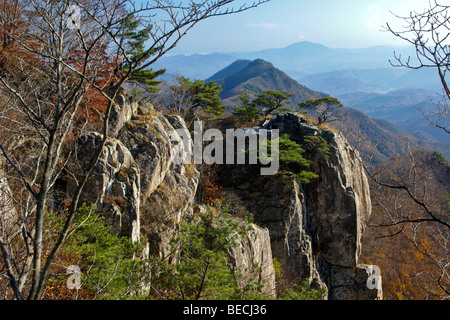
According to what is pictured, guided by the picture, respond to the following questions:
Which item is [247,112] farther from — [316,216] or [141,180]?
[141,180]

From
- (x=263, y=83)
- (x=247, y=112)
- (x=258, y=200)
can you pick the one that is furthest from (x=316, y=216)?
(x=263, y=83)

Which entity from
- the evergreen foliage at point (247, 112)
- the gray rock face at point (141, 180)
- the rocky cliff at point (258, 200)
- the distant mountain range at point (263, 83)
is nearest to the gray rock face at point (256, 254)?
the rocky cliff at point (258, 200)

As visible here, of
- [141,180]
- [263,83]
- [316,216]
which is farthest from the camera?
[263,83]

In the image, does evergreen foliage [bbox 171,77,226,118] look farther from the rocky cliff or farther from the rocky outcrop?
the rocky outcrop

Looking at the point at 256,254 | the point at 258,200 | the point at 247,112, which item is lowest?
the point at 256,254

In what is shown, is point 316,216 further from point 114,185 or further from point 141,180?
point 114,185

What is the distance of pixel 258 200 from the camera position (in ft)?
52.3

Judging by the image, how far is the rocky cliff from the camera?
28.6 ft

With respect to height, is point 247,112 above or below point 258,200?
above

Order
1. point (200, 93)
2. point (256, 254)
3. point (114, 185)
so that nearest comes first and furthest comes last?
point (114, 185)
point (256, 254)
point (200, 93)

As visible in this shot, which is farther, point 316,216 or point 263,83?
point 263,83

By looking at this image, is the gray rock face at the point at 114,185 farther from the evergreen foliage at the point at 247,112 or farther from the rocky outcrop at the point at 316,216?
the evergreen foliage at the point at 247,112

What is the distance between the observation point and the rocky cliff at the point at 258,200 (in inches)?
344
